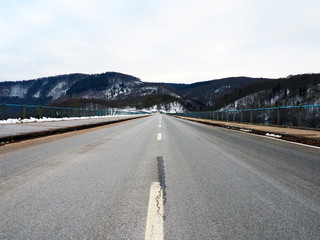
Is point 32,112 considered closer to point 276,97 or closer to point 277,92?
point 276,97

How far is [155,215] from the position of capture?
212 centimetres

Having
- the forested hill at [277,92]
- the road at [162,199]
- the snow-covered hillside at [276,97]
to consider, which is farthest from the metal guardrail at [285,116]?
the forested hill at [277,92]

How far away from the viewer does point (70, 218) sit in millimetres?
2041

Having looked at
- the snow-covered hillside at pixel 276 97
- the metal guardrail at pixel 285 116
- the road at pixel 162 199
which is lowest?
the road at pixel 162 199

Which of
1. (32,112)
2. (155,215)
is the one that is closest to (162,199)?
(155,215)

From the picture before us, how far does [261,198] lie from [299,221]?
0.58 meters

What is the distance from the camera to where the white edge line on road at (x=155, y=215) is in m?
1.77

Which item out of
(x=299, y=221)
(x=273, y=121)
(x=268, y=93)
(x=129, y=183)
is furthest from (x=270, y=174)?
(x=268, y=93)

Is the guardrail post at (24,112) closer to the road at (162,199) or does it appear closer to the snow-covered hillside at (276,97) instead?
the road at (162,199)

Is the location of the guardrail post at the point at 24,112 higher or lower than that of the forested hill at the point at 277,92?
lower

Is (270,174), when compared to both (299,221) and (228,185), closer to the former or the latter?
(228,185)

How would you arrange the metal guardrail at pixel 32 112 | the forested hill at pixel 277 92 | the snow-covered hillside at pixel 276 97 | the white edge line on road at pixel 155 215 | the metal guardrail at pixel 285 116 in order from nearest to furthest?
the white edge line on road at pixel 155 215, the metal guardrail at pixel 285 116, the metal guardrail at pixel 32 112, the snow-covered hillside at pixel 276 97, the forested hill at pixel 277 92

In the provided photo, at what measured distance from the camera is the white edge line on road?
177cm

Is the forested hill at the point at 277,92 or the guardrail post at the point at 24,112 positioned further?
the forested hill at the point at 277,92
